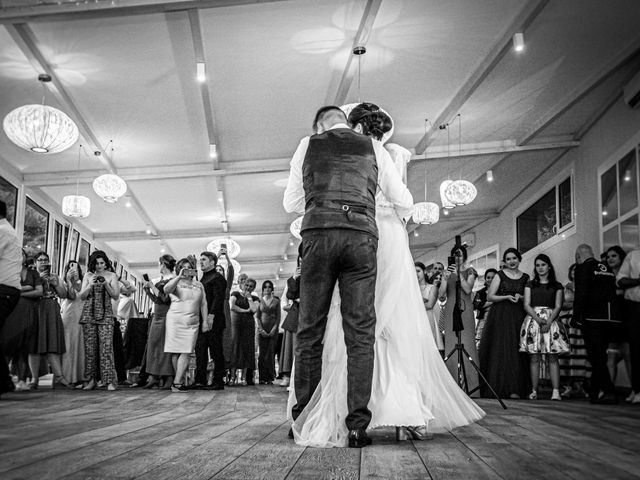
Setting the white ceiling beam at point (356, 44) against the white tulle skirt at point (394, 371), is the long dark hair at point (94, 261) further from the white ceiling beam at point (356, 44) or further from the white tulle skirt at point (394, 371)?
the white tulle skirt at point (394, 371)

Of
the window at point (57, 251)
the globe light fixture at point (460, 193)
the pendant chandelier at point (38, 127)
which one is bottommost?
Result: the window at point (57, 251)

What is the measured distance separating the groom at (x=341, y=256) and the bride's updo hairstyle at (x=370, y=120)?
22cm

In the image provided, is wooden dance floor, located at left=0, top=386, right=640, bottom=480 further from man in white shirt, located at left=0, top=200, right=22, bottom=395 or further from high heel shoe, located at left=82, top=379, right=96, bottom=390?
high heel shoe, located at left=82, top=379, right=96, bottom=390

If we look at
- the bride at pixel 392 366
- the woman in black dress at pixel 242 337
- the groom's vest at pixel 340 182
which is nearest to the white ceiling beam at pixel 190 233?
the woman in black dress at pixel 242 337

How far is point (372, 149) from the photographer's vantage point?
2500 millimetres

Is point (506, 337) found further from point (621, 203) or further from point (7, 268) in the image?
point (7, 268)

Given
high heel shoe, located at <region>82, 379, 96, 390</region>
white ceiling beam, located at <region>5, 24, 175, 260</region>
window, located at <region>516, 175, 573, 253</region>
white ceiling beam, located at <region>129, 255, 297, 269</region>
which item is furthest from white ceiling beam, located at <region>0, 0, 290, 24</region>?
white ceiling beam, located at <region>129, 255, 297, 269</region>

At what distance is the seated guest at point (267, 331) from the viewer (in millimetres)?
9172

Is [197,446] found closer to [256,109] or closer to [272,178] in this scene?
[256,109]

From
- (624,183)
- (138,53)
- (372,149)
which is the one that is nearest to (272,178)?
(138,53)

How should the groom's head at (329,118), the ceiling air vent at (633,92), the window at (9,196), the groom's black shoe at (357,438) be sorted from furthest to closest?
the window at (9,196), the ceiling air vent at (633,92), the groom's head at (329,118), the groom's black shoe at (357,438)

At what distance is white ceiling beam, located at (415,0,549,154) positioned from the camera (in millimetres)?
6498

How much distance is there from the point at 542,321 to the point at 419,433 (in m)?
4.05

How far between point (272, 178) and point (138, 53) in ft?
17.6
